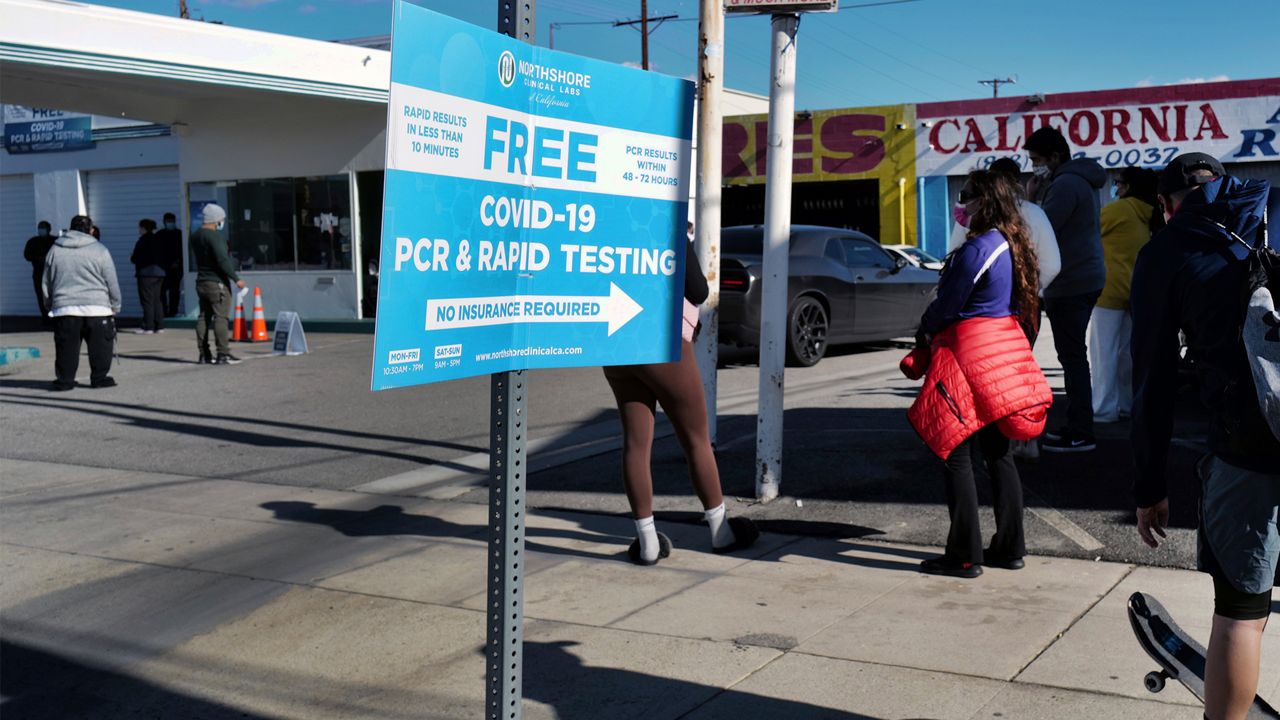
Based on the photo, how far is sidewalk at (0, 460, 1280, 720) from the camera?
4039 mm

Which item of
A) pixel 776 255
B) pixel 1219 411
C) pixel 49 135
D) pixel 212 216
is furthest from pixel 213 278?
pixel 49 135

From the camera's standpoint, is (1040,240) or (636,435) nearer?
(636,435)

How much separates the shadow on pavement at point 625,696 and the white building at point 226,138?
47.4 ft

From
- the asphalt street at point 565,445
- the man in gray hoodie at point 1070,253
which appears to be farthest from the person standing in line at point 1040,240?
the man in gray hoodie at point 1070,253

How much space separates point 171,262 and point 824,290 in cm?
1289

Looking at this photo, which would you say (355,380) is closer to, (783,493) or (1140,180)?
(783,493)

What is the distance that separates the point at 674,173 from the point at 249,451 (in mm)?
6782

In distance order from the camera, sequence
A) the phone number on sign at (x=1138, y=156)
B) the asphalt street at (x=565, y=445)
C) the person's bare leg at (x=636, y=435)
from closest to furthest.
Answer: the person's bare leg at (x=636, y=435)
the asphalt street at (x=565, y=445)
the phone number on sign at (x=1138, y=156)

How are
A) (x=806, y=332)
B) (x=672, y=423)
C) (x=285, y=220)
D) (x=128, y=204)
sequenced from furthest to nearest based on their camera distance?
(x=128, y=204) < (x=285, y=220) < (x=806, y=332) < (x=672, y=423)

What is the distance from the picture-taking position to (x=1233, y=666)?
2881 mm

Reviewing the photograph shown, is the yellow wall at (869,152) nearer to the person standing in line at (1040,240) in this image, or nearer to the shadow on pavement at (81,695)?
the person standing in line at (1040,240)

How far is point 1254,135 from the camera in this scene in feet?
83.4

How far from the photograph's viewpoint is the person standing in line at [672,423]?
546 cm

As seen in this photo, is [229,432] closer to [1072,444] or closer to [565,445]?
[565,445]
